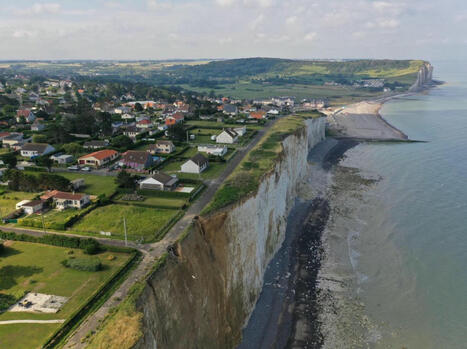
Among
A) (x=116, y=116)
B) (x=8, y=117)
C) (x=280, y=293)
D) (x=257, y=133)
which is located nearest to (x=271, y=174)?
(x=280, y=293)

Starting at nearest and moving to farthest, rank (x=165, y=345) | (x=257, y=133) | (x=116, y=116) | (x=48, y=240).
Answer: (x=165, y=345), (x=48, y=240), (x=257, y=133), (x=116, y=116)

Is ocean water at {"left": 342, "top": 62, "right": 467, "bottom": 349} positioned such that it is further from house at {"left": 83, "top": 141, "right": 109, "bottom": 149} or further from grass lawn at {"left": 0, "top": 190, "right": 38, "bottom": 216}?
house at {"left": 83, "top": 141, "right": 109, "bottom": 149}

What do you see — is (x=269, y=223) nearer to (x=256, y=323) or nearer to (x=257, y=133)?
(x=256, y=323)

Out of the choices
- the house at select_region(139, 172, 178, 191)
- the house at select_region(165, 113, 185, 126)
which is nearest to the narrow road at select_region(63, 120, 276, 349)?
the house at select_region(139, 172, 178, 191)

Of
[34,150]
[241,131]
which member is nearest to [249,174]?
[241,131]

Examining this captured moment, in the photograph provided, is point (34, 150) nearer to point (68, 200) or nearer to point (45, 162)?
point (45, 162)
